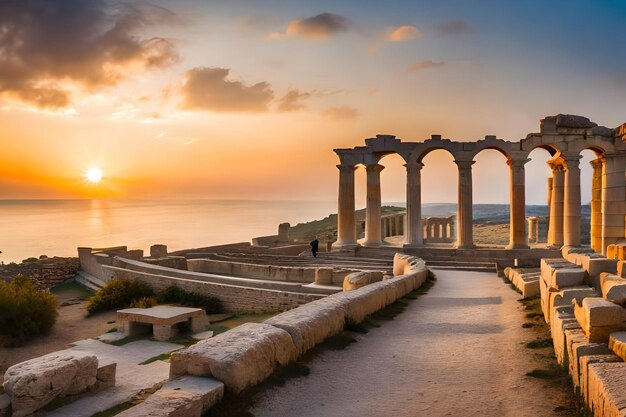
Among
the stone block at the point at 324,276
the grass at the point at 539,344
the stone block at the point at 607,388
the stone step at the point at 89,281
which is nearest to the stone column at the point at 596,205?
the stone block at the point at 324,276

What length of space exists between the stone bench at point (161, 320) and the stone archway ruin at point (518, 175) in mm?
12058

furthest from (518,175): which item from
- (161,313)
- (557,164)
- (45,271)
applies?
(45,271)

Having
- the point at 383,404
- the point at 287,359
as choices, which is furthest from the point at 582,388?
the point at 287,359

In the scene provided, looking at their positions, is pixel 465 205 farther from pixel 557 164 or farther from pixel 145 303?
pixel 145 303

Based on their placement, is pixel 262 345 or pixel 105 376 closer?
pixel 262 345

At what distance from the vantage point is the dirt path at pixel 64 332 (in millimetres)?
18281

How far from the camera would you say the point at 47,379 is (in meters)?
9.37

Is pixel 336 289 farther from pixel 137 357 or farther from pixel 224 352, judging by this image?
pixel 224 352

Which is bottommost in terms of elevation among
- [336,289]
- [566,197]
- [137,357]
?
[137,357]

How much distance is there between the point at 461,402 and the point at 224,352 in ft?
9.73

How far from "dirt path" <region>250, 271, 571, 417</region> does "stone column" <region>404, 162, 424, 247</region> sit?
16.9 meters

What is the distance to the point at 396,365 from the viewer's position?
769cm

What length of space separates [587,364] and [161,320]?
14.5 m

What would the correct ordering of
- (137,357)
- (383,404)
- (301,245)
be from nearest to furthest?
(383,404)
(137,357)
(301,245)
